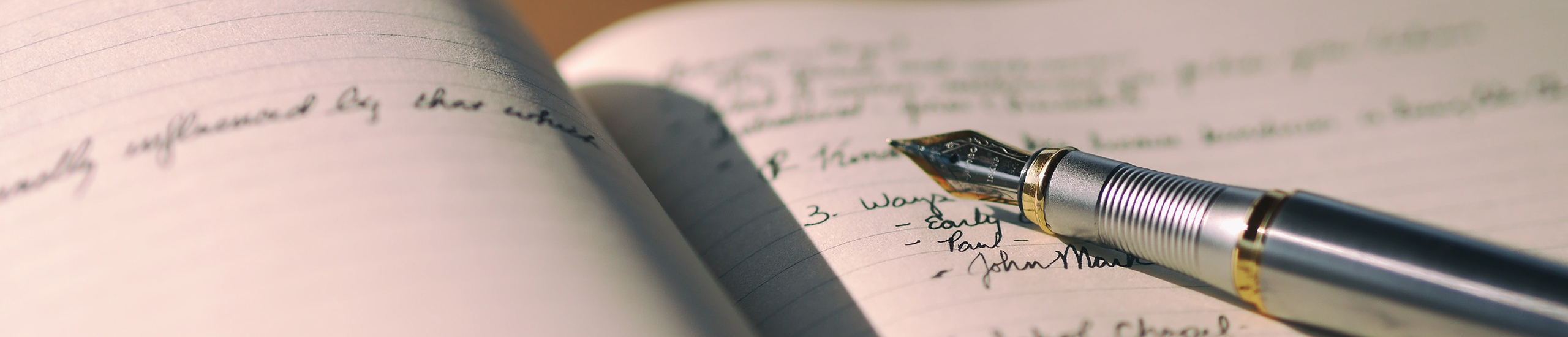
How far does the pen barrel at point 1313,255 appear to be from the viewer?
371mm

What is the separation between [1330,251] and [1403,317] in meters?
0.05

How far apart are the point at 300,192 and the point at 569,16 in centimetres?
73

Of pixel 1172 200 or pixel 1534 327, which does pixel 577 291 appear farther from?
pixel 1534 327

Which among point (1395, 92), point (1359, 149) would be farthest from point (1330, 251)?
point (1395, 92)

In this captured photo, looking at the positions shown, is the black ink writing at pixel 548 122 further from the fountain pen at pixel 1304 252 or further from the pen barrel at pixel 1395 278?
the pen barrel at pixel 1395 278

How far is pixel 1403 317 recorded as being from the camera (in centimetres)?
39

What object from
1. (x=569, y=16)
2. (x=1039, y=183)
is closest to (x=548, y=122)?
(x=1039, y=183)

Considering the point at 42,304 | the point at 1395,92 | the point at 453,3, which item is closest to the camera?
the point at 42,304

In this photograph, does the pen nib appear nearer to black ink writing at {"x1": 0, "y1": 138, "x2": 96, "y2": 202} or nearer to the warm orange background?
black ink writing at {"x1": 0, "y1": 138, "x2": 96, "y2": 202}

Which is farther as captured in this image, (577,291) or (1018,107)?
(1018,107)

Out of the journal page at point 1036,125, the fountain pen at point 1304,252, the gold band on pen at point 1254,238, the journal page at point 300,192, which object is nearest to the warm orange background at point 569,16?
the journal page at point 1036,125

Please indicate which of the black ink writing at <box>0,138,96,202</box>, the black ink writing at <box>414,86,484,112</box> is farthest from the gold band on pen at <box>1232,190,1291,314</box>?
the black ink writing at <box>0,138,96,202</box>

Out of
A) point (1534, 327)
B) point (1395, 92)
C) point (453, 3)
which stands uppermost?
point (453, 3)

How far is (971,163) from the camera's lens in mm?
521
